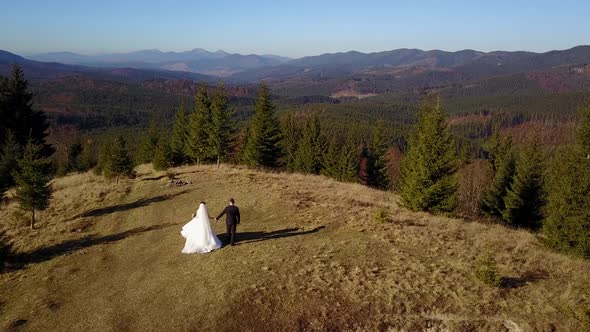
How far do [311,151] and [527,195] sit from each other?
107 feet

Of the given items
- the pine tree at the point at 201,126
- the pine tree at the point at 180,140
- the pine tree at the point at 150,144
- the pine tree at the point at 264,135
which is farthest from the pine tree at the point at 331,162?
the pine tree at the point at 150,144

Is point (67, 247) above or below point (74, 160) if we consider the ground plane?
above

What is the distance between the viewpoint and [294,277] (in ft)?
49.4

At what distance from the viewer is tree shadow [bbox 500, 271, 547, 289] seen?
14.8 metres

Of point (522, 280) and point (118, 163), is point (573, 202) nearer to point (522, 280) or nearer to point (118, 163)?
point (522, 280)

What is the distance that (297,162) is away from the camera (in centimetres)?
6341

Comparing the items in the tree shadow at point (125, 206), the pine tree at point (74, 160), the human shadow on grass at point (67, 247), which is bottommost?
the pine tree at point (74, 160)

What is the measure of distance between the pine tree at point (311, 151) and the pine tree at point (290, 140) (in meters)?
2.63

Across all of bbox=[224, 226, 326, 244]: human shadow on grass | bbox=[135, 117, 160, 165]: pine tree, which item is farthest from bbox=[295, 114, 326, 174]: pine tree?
bbox=[224, 226, 326, 244]: human shadow on grass

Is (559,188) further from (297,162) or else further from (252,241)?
(297,162)

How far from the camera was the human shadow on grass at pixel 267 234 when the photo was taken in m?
19.6

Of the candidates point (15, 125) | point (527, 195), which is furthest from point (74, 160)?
point (527, 195)

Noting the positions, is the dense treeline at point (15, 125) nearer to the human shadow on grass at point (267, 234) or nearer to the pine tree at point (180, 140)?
the pine tree at point (180, 140)

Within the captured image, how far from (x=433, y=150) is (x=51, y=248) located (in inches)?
957
